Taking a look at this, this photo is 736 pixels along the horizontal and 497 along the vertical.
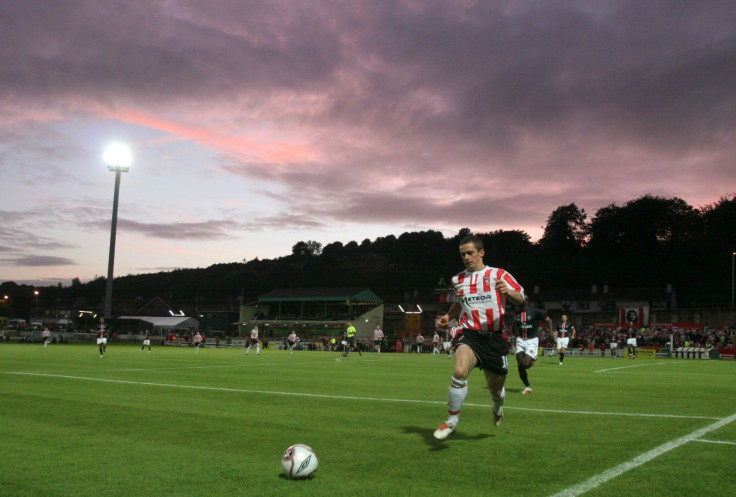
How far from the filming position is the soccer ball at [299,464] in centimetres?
552

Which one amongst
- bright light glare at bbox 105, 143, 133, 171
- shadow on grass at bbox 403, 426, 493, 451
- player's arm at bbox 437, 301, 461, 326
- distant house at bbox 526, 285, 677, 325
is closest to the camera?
shadow on grass at bbox 403, 426, 493, 451

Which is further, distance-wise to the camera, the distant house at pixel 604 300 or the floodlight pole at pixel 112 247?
the distant house at pixel 604 300

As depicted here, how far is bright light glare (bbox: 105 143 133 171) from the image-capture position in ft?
176

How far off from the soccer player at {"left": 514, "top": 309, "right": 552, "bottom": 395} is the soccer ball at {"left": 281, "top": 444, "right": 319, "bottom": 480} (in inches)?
344

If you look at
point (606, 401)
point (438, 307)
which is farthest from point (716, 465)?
point (438, 307)

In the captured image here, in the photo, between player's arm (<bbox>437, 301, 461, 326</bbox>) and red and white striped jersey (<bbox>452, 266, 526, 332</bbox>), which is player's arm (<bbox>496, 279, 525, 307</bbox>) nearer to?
red and white striped jersey (<bbox>452, 266, 526, 332</bbox>)

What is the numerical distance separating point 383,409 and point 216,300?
145m

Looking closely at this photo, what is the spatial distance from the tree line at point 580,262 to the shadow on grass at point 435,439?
9015cm

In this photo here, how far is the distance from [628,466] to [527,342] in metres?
8.56

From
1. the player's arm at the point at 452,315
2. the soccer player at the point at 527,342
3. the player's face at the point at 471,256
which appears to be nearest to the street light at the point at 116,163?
the soccer player at the point at 527,342

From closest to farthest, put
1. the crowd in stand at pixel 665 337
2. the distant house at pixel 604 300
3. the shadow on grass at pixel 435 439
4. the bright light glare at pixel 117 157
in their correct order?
the shadow on grass at pixel 435 439 → the crowd in stand at pixel 665 337 → the bright light glare at pixel 117 157 → the distant house at pixel 604 300

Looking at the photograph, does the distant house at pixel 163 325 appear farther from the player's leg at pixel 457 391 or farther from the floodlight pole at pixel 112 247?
the player's leg at pixel 457 391

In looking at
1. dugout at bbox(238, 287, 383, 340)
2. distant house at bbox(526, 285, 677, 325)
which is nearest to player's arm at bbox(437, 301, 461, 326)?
dugout at bbox(238, 287, 383, 340)

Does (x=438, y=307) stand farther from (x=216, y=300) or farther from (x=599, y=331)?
(x=216, y=300)
